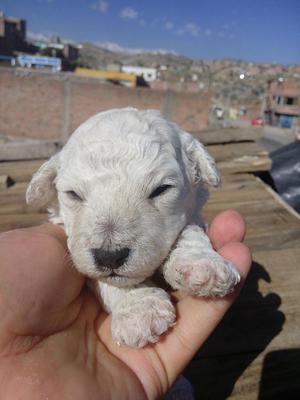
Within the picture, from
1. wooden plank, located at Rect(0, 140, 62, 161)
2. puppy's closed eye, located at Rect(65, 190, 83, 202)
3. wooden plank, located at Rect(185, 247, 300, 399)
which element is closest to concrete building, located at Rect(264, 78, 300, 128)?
wooden plank, located at Rect(0, 140, 62, 161)

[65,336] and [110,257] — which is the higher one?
[110,257]

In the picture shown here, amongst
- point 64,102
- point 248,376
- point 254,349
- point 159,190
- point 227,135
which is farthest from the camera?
point 64,102

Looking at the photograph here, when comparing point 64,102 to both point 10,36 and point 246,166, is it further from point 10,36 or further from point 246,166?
point 10,36

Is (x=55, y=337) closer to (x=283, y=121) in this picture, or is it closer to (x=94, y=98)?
(x=94, y=98)

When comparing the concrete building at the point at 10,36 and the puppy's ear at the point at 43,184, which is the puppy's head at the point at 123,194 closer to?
the puppy's ear at the point at 43,184

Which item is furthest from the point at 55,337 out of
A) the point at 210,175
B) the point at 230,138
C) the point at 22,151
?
the point at 230,138

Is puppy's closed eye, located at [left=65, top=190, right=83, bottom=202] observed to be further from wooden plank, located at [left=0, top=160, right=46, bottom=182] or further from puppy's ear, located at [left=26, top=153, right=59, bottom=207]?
wooden plank, located at [left=0, top=160, right=46, bottom=182]

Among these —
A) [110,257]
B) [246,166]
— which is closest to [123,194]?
[110,257]
